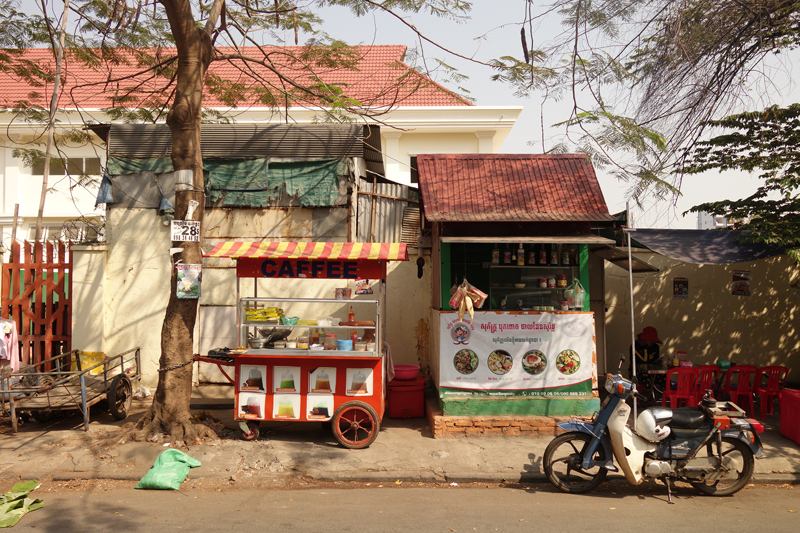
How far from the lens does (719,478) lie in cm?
543

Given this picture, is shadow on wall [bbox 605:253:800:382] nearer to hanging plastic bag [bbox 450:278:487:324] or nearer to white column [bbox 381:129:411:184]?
hanging plastic bag [bbox 450:278:487:324]

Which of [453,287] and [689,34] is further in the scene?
[453,287]

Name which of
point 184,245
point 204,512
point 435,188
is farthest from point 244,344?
point 435,188

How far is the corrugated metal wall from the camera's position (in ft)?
33.3

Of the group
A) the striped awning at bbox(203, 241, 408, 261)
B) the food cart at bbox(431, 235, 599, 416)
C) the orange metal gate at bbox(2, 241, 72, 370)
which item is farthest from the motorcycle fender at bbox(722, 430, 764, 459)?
the orange metal gate at bbox(2, 241, 72, 370)

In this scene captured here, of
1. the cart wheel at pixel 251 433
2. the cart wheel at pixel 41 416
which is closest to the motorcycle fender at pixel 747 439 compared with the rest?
the cart wheel at pixel 251 433

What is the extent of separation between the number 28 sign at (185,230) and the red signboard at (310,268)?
0.67m

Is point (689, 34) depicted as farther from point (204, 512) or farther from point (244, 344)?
point (204, 512)

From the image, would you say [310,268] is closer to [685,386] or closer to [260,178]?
[260,178]

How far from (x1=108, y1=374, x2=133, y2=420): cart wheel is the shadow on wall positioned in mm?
8839

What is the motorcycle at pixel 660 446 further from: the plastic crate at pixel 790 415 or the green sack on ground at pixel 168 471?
the green sack on ground at pixel 168 471

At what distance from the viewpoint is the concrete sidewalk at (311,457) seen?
6031 mm

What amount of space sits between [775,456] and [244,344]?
7021 mm

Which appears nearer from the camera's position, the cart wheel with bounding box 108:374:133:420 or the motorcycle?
the motorcycle
